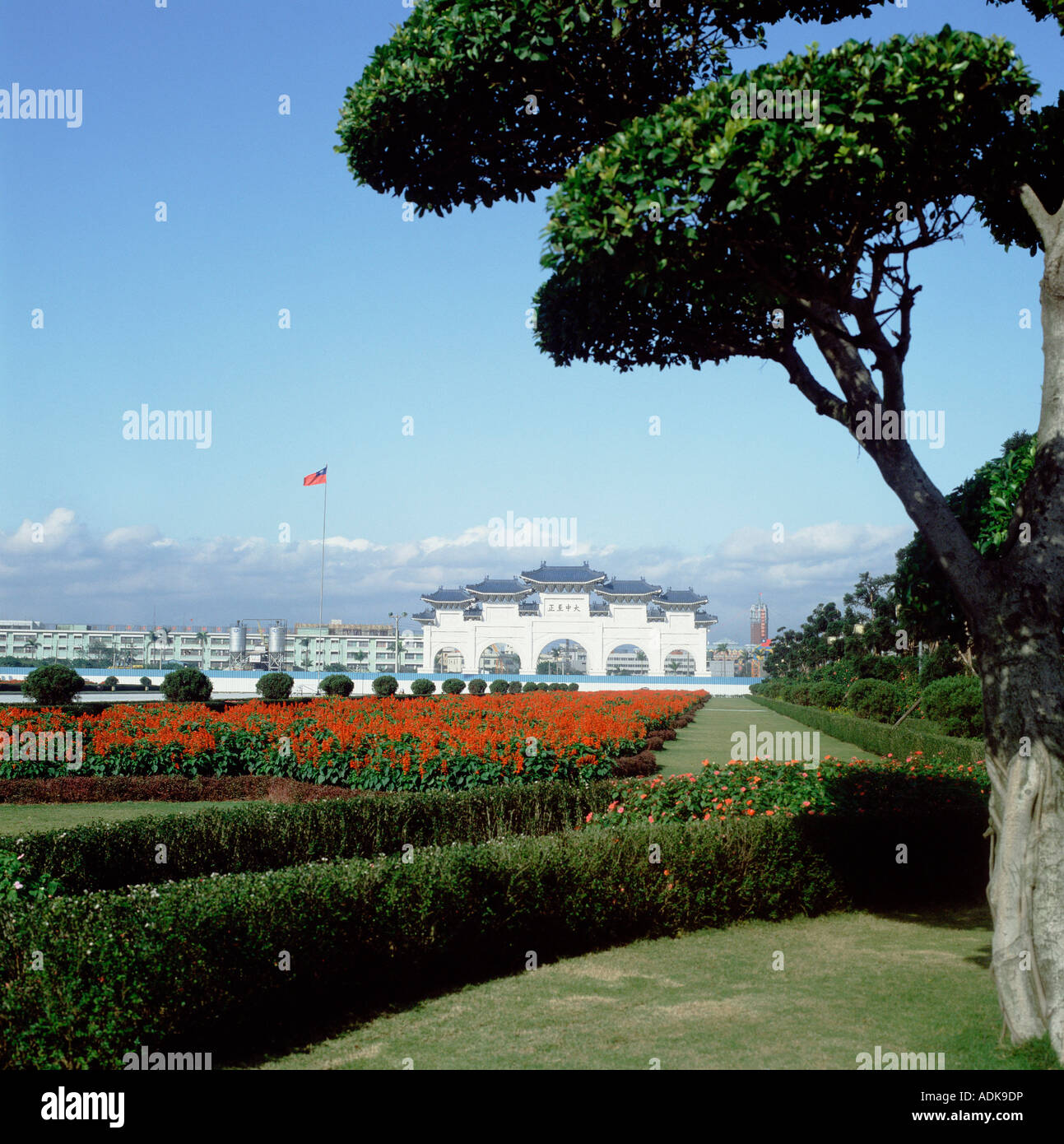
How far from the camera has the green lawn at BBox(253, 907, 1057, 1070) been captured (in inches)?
184

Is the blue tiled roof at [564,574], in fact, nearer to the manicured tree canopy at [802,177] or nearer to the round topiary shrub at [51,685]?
the round topiary shrub at [51,685]

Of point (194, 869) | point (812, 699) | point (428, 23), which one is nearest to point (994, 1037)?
point (194, 869)

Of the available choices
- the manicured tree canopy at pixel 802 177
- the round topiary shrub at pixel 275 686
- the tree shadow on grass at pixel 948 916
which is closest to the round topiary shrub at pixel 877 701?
the round topiary shrub at pixel 275 686

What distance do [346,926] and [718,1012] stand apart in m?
2.20

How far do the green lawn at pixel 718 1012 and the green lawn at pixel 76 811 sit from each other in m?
5.86

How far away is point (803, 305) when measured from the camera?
5.62 meters

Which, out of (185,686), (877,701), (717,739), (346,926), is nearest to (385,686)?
(185,686)

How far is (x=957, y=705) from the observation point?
18.3 meters

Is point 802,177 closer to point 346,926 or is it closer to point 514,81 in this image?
point 514,81

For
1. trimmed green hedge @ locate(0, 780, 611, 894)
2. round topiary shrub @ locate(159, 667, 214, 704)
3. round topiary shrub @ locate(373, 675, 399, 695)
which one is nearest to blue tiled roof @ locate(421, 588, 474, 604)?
round topiary shrub @ locate(373, 675, 399, 695)

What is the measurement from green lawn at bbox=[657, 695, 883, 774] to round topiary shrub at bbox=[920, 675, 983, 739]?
6.94 feet

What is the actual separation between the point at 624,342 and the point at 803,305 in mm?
1799

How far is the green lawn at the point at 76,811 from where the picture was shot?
10.6 meters
